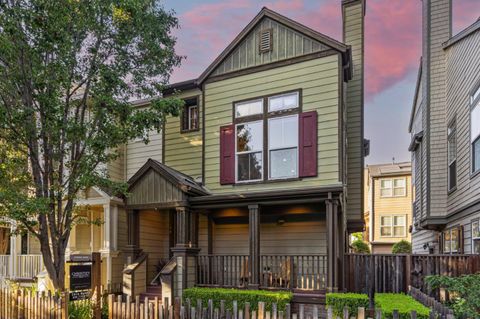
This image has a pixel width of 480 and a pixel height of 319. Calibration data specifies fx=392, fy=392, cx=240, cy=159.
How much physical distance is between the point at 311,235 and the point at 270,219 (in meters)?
1.38

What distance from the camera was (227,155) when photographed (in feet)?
40.4

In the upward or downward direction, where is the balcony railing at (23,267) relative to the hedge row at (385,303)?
downward

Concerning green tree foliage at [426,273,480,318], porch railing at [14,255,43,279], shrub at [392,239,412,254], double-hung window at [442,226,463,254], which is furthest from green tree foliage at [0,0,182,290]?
shrub at [392,239,412,254]

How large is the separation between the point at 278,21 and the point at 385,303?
8.44m

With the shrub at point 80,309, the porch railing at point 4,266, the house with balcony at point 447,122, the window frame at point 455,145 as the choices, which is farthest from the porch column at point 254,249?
the porch railing at point 4,266

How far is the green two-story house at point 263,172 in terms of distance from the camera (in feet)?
35.7

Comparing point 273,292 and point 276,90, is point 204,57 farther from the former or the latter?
point 273,292

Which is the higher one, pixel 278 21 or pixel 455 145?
pixel 278 21

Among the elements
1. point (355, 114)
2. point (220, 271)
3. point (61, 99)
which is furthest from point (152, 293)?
point (355, 114)

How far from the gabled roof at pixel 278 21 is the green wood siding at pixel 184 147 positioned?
126cm

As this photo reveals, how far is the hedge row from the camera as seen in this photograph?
6.18 metres

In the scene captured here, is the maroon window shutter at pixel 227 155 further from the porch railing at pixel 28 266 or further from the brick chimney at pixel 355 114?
the porch railing at pixel 28 266

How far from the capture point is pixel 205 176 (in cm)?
1276

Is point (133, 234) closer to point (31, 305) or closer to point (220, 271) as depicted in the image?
point (220, 271)
